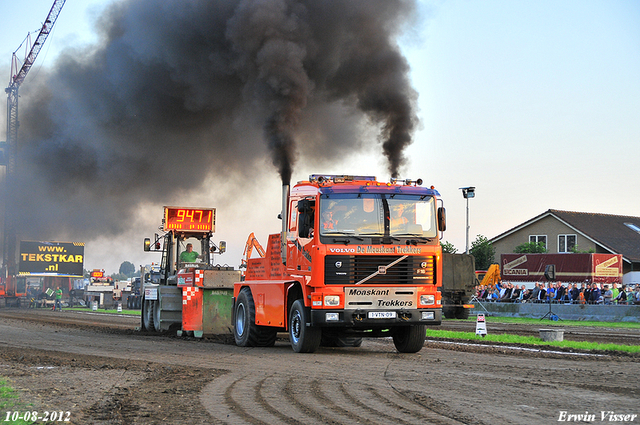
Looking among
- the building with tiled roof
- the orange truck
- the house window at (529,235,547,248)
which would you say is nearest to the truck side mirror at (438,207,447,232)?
the orange truck

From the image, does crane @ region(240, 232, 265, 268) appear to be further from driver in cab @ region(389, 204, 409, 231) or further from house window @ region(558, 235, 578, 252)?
house window @ region(558, 235, 578, 252)

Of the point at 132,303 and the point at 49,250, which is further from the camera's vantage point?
the point at 49,250

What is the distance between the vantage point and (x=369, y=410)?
7.71 m

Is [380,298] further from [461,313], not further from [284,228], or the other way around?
[461,313]

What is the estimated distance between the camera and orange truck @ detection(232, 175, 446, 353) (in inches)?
519

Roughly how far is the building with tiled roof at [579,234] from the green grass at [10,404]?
45527mm

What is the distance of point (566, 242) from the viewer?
5300 centimetres

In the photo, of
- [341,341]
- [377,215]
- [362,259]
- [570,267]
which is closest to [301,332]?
[362,259]

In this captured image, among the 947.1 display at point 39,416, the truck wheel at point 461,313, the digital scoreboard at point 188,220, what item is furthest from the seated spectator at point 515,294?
the 947.1 display at point 39,416

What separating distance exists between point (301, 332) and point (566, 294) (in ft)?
75.3

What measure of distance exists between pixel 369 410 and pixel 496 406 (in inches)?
57.2

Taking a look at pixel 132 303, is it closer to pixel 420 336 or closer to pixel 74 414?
pixel 420 336

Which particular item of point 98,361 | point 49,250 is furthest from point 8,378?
point 49,250

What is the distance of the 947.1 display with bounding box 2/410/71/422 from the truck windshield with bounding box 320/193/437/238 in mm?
6658
